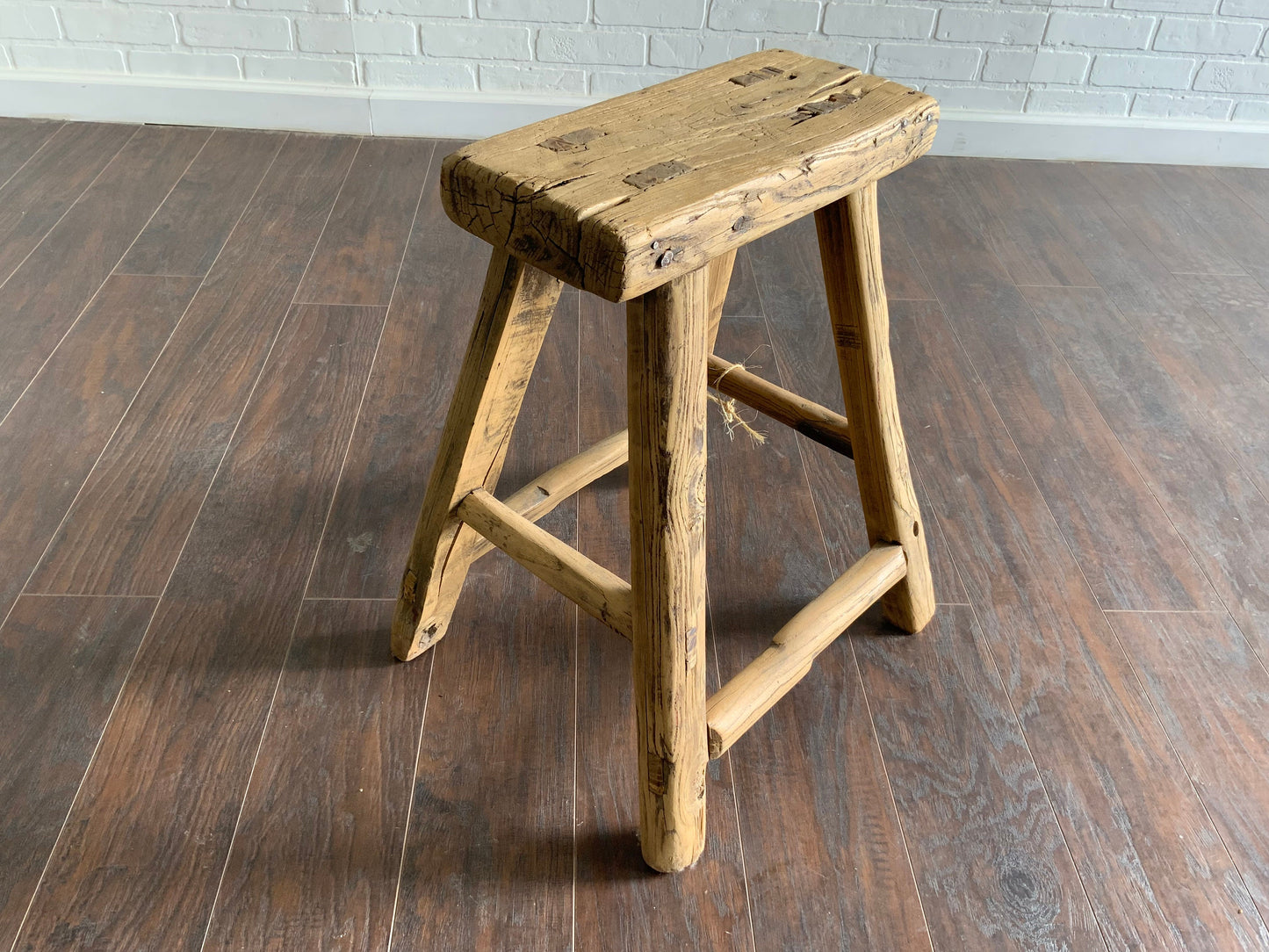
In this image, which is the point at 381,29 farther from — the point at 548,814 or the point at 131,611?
the point at 548,814

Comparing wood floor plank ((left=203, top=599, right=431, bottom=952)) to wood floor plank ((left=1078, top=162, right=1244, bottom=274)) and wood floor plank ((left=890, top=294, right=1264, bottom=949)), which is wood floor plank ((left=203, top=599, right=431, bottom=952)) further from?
wood floor plank ((left=1078, top=162, right=1244, bottom=274))

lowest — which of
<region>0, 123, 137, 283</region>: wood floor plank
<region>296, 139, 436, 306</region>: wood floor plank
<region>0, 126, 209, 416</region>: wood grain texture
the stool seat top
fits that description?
<region>296, 139, 436, 306</region>: wood floor plank

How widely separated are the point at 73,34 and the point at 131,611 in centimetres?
171

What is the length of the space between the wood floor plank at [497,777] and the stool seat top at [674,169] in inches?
22.2

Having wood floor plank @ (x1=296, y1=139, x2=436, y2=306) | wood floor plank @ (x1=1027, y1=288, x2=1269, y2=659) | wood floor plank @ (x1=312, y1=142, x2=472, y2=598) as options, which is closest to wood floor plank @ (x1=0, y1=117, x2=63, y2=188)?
wood floor plank @ (x1=296, y1=139, x2=436, y2=306)

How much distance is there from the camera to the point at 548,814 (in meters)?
1.00

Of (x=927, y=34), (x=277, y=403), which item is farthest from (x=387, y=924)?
(x=927, y=34)

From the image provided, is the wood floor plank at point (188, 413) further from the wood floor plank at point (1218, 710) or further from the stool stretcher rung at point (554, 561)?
the wood floor plank at point (1218, 710)

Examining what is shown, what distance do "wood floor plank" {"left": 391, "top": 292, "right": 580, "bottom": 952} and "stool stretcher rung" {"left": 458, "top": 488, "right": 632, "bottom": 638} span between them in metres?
0.19

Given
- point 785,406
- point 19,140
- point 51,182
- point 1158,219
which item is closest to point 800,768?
point 785,406

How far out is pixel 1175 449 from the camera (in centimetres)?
154

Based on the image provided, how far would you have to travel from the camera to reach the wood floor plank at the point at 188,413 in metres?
1.25

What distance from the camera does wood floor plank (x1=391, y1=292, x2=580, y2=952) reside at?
92cm

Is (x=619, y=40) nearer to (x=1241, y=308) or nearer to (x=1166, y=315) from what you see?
(x=1166, y=315)
